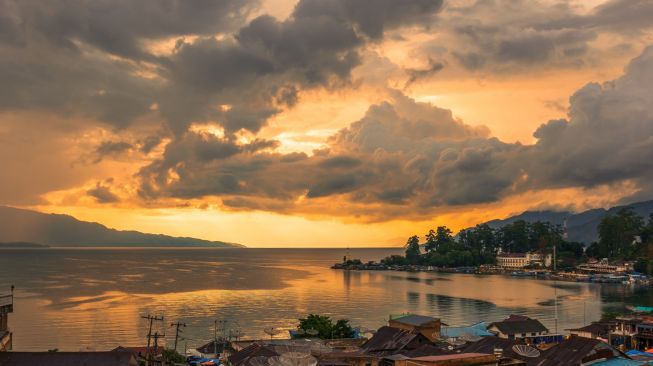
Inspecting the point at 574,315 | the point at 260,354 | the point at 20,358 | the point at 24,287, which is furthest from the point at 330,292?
the point at 20,358

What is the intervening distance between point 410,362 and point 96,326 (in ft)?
222

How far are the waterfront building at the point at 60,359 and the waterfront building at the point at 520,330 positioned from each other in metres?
43.3

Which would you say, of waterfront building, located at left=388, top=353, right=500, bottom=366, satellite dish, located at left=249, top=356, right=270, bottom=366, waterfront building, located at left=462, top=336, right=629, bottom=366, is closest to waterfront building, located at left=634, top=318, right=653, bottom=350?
waterfront building, located at left=462, top=336, right=629, bottom=366

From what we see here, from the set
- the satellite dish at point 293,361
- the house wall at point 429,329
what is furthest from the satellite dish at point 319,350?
the house wall at point 429,329

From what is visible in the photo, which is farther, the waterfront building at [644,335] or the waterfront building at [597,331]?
the waterfront building at [597,331]

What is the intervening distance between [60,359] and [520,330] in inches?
1944

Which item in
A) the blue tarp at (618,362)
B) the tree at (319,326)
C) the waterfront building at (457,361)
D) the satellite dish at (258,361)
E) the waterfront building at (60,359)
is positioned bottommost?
the tree at (319,326)

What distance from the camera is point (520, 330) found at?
216ft

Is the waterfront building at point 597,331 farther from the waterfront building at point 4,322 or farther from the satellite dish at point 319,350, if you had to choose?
the waterfront building at point 4,322

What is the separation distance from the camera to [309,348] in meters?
47.0

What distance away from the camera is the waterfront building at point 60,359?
3531 cm

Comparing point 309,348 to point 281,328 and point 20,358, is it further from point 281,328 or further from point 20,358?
point 281,328

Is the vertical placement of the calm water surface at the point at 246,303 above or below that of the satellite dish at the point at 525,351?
below

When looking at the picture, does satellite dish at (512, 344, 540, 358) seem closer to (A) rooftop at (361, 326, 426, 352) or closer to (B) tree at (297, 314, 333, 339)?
(A) rooftop at (361, 326, 426, 352)
